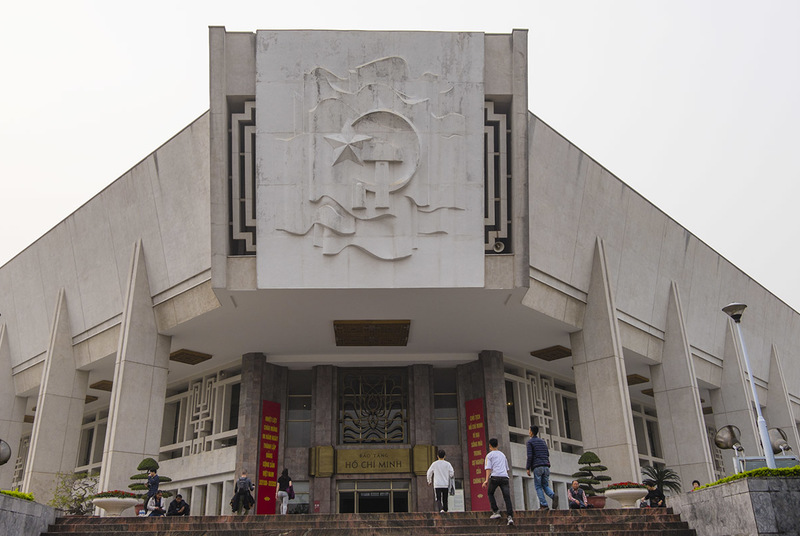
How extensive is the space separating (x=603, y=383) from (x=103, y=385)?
680 inches

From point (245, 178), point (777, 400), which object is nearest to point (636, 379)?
point (777, 400)

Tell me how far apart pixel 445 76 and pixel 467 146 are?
182cm

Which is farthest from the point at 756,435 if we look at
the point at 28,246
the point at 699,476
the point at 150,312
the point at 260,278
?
the point at 28,246

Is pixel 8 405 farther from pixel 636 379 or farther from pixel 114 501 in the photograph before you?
pixel 636 379

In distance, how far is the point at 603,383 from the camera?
21.7m

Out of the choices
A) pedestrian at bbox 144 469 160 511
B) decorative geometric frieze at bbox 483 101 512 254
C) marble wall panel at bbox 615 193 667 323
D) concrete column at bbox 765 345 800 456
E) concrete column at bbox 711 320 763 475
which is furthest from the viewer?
concrete column at bbox 765 345 800 456

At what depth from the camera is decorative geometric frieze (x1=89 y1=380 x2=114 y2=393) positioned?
89.3 feet

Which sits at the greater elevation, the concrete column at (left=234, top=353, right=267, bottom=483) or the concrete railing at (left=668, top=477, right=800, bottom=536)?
the concrete column at (left=234, top=353, right=267, bottom=483)

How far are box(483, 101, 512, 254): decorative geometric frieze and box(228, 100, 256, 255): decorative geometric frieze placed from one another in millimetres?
5849

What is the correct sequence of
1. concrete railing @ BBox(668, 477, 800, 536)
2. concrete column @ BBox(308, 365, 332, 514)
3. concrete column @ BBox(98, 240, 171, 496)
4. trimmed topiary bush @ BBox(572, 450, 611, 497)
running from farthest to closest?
concrete column @ BBox(308, 365, 332, 514) < concrete column @ BBox(98, 240, 171, 496) < trimmed topiary bush @ BBox(572, 450, 611, 497) < concrete railing @ BBox(668, 477, 800, 536)

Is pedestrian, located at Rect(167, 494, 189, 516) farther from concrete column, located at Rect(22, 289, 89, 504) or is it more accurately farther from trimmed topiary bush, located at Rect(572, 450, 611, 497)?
trimmed topiary bush, located at Rect(572, 450, 611, 497)

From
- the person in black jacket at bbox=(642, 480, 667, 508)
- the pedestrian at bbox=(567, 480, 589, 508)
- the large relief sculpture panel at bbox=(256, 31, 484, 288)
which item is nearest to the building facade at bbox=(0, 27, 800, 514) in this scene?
the large relief sculpture panel at bbox=(256, 31, 484, 288)

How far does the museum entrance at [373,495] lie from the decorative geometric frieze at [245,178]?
8.60 m

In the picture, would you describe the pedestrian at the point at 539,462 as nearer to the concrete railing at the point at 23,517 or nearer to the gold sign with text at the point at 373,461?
the concrete railing at the point at 23,517
